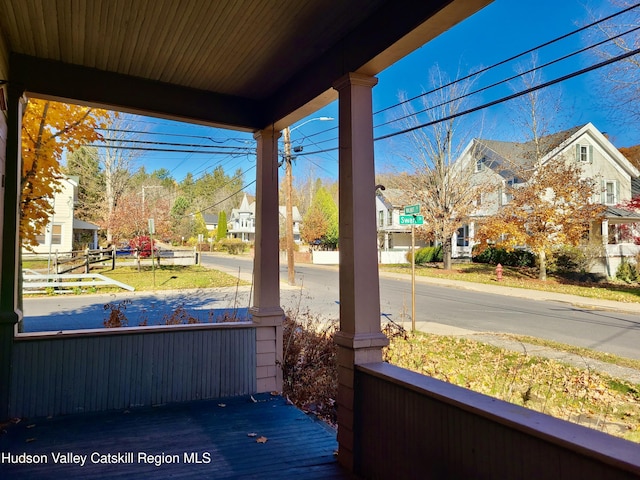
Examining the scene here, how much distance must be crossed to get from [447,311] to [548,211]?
7301mm

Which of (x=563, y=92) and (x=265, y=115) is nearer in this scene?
(x=265, y=115)

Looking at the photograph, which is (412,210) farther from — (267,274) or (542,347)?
(267,274)

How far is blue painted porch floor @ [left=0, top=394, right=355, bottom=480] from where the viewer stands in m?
2.37

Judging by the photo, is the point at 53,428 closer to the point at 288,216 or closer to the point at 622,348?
the point at 622,348

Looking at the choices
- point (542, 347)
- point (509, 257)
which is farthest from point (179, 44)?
point (509, 257)

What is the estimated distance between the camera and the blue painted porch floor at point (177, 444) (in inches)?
93.4

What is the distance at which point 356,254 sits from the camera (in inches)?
96.2

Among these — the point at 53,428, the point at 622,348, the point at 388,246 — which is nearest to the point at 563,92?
the point at 622,348

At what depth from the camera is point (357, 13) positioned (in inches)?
93.2

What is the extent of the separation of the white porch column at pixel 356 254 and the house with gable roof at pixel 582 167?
13.9 m

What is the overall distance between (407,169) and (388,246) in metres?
9.88

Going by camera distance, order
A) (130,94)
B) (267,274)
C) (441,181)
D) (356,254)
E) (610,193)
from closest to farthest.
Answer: (356,254)
(130,94)
(267,274)
(441,181)
(610,193)

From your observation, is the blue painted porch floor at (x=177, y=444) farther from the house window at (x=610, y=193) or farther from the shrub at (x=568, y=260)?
the house window at (x=610, y=193)

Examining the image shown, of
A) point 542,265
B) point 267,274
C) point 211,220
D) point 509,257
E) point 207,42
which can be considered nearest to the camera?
point 207,42
